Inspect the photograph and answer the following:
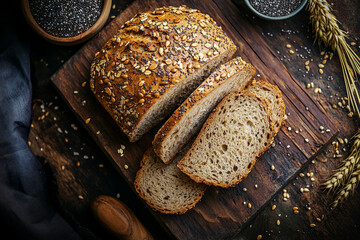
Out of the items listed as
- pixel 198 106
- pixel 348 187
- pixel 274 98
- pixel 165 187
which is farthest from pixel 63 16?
pixel 348 187

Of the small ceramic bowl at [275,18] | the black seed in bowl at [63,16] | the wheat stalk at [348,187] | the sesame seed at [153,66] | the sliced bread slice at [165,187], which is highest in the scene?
the black seed in bowl at [63,16]

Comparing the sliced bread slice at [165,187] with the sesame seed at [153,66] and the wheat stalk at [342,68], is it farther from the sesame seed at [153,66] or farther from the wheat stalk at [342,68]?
the wheat stalk at [342,68]

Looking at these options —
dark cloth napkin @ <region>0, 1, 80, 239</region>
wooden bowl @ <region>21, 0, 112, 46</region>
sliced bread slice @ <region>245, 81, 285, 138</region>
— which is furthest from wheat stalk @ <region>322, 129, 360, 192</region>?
wooden bowl @ <region>21, 0, 112, 46</region>

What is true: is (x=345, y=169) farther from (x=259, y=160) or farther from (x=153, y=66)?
(x=153, y=66)

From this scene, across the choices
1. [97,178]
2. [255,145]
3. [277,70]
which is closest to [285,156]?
[255,145]

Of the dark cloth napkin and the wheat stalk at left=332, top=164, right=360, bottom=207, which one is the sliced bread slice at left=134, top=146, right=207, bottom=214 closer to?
the dark cloth napkin

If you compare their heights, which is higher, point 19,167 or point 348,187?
point 19,167

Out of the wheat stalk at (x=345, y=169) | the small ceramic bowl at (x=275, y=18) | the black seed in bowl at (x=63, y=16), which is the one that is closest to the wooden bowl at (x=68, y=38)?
the black seed in bowl at (x=63, y=16)
